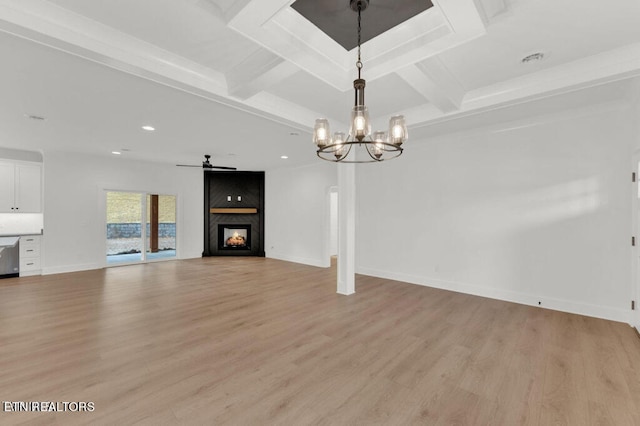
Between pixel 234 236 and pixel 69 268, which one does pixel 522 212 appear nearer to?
pixel 234 236

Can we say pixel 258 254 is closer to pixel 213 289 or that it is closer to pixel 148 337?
pixel 213 289

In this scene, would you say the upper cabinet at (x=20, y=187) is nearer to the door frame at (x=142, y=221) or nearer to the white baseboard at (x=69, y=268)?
the door frame at (x=142, y=221)

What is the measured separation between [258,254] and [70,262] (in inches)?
182

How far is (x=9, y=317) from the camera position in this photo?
362 centimetres

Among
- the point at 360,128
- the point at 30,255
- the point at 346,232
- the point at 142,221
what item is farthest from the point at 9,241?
the point at 360,128

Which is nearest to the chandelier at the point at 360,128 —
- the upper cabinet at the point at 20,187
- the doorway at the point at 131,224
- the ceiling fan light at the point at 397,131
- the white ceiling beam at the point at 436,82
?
the ceiling fan light at the point at 397,131

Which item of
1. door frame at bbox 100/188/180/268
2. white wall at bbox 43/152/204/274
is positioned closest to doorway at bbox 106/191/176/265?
door frame at bbox 100/188/180/268

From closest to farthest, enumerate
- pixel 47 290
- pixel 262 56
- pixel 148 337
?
pixel 262 56
pixel 148 337
pixel 47 290

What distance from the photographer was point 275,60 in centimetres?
263

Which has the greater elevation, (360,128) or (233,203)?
(360,128)

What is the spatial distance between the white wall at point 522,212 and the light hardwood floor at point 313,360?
43 cm

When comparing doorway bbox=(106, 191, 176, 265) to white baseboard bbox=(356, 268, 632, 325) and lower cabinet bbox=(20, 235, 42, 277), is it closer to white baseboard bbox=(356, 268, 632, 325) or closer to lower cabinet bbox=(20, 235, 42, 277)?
lower cabinet bbox=(20, 235, 42, 277)

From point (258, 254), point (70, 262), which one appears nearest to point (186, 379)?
point (70, 262)

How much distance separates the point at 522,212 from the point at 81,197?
30.1 ft
